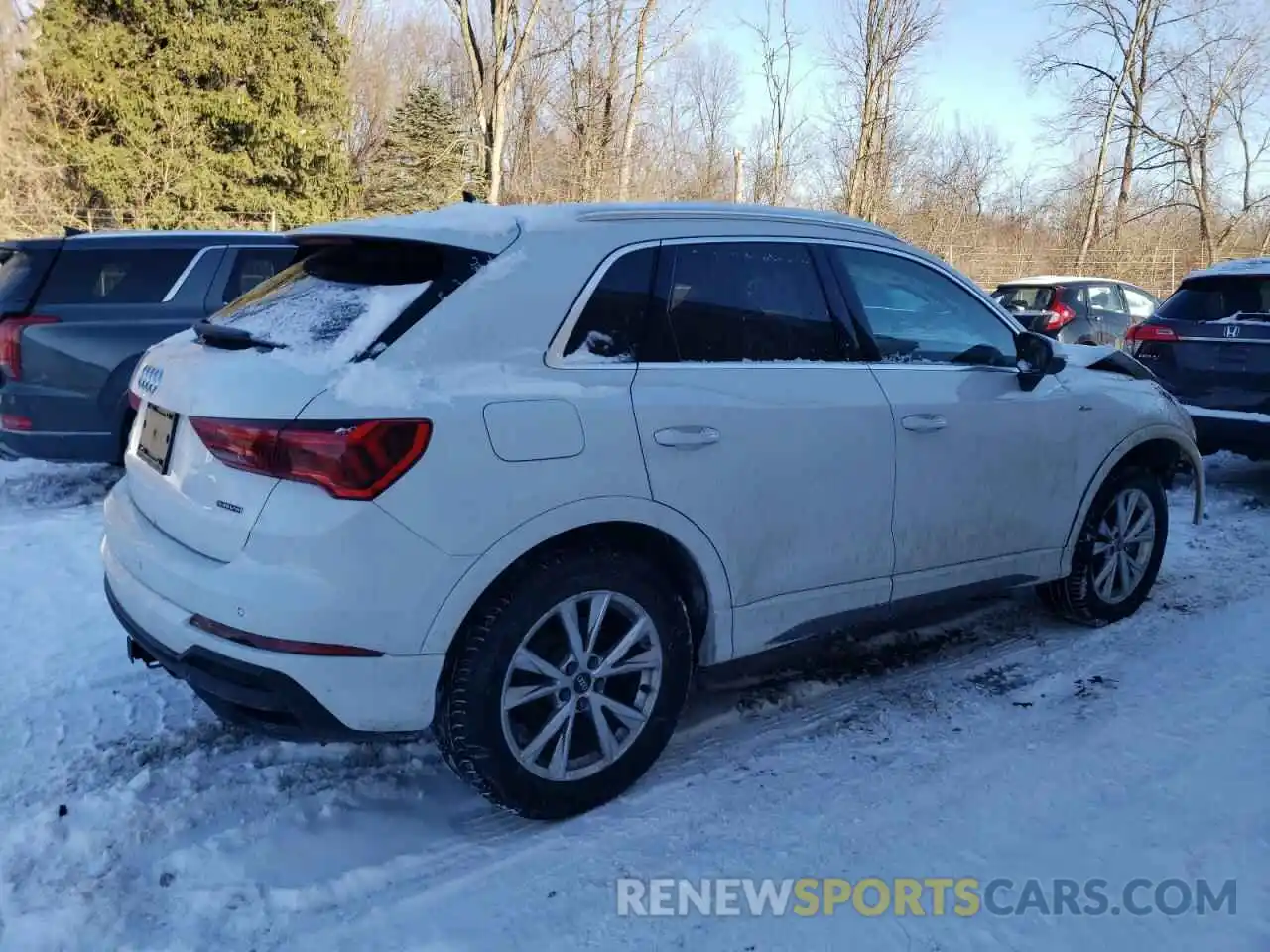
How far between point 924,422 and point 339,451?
216cm

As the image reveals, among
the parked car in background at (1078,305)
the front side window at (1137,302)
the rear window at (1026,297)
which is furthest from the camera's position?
the front side window at (1137,302)

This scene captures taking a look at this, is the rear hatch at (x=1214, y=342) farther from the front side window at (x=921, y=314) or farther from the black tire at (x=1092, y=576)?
the front side window at (x=921, y=314)

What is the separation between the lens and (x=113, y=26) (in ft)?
64.8

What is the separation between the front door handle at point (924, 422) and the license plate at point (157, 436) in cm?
243

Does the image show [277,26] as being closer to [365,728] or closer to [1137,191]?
[365,728]

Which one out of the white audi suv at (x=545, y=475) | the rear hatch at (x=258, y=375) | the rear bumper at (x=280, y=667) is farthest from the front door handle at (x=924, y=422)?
the rear bumper at (x=280, y=667)

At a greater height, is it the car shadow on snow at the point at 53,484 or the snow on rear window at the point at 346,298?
the snow on rear window at the point at 346,298

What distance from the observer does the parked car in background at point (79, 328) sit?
612 cm

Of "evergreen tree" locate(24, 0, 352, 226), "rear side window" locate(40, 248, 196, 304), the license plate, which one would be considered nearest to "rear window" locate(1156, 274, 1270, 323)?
the license plate

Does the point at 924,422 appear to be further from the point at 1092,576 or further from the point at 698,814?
the point at 698,814

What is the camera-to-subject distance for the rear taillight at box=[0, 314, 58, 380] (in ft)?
20.0

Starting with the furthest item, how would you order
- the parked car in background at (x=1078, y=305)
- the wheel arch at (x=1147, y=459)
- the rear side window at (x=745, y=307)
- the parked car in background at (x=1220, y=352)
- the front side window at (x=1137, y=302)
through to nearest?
the front side window at (x=1137, y=302), the parked car in background at (x=1078, y=305), the parked car in background at (x=1220, y=352), the wheel arch at (x=1147, y=459), the rear side window at (x=745, y=307)

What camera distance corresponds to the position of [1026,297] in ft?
46.2

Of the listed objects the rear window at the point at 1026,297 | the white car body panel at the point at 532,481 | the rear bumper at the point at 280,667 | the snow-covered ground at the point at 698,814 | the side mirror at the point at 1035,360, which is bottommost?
the snow-covered ground at the point at 698,814
